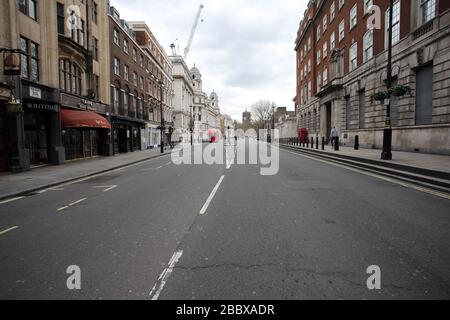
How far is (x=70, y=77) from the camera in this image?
19.6 meters

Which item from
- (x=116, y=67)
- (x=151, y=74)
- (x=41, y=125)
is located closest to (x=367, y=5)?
(x=116, y=67)

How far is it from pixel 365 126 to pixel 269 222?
2276cm

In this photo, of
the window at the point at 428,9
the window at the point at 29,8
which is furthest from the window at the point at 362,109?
the window at the point at 29,8

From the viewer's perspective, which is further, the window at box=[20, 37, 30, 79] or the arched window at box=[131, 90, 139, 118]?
the arched window at box=[131, 90, 139, 118]

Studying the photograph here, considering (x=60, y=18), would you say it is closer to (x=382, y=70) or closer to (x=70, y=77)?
(x=70, y=77)

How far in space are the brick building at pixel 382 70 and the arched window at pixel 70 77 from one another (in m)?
20.9

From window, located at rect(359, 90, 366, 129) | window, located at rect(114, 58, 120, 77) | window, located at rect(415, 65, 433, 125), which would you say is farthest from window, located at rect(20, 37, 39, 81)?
window, located at rect(359, 90, 366, 129)

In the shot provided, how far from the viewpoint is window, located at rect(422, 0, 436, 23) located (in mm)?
15620

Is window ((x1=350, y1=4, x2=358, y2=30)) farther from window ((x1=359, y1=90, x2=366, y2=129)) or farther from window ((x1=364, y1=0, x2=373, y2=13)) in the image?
window ((x1=359, y1=90, x2=366, y2=129))

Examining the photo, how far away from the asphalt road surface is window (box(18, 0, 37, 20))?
13.3 metres

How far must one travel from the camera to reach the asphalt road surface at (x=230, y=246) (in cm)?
293

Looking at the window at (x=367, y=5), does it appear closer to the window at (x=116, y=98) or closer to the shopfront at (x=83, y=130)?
the shopfront at (x=83, y=130)

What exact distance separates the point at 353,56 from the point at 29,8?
27.0 m
